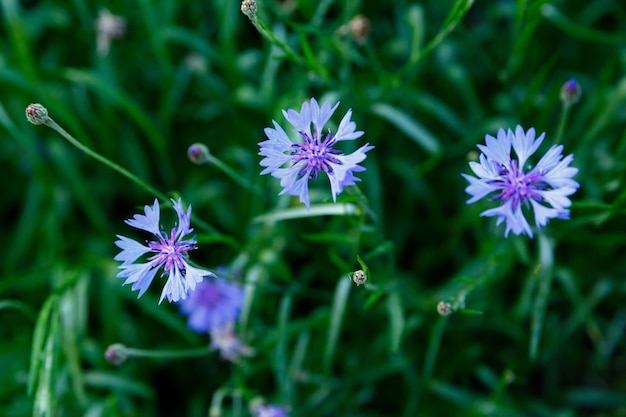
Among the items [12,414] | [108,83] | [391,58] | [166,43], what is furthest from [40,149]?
[391,58]

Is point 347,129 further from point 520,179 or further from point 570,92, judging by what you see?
point 570,92

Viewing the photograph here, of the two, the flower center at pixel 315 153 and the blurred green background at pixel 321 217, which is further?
the blurred green background at pixel 321 217

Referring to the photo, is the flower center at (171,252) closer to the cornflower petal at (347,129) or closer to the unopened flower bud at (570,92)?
the cornflower petal at (347,129)

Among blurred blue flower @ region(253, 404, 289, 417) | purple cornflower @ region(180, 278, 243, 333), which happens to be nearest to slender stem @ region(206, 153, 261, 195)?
purple cornflower @ region(180, 278, 243, 333)

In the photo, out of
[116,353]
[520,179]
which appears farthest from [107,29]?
[520,179]

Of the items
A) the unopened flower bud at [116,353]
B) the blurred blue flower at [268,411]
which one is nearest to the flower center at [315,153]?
the unopened flower bud at [116,353]

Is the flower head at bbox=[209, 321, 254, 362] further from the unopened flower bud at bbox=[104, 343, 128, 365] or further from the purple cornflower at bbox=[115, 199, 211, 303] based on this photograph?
the purple cornflower at bbox=[115, 199, 211, 303]

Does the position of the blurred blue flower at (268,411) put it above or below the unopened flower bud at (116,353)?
below

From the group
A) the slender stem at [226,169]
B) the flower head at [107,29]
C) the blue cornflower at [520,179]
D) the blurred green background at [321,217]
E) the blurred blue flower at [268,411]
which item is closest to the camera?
the blue cornflower at [520,179]
